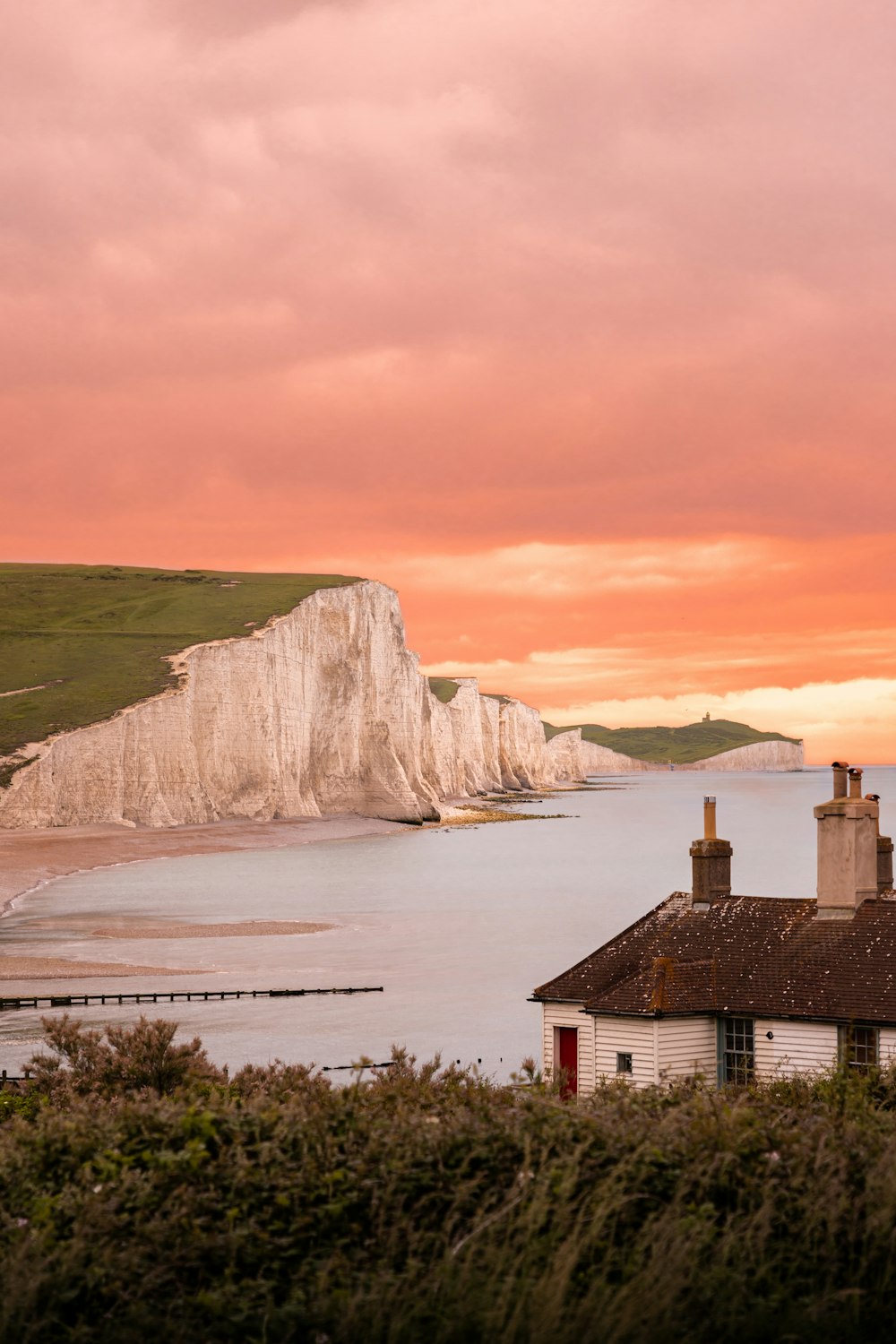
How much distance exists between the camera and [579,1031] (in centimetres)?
2694

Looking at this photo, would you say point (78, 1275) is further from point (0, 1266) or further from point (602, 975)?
point (602, 975)

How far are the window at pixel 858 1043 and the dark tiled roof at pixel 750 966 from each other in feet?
1.09

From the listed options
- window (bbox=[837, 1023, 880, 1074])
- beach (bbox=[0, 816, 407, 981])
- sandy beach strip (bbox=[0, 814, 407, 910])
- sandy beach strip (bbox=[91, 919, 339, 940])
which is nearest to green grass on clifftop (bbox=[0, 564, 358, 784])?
sandy beach strip (bbox=[0, 814, 407, 910])

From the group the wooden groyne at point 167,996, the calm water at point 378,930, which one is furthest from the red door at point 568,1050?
the wooden groyne at point 167,996

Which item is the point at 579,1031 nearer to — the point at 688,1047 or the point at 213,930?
the point at 688,1047

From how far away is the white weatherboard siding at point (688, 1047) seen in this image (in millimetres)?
25078

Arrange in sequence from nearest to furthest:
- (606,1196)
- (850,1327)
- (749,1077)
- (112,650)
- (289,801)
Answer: (850,1327) < (606,1196) < (749,1077) < (289,801) < (112,650)

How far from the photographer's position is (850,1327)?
8305mm

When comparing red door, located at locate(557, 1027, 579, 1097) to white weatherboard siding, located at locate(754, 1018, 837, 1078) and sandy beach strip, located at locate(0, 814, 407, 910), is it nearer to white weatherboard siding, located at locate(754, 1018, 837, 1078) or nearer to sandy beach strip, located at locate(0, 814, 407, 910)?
white weatherboard siding, located at locate(754, 1018, 837, 1078)

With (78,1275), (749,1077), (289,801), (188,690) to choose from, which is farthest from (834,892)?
(289,801)

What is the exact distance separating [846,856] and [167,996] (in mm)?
32508

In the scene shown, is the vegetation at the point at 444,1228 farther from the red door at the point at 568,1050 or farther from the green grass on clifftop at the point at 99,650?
the green grass on clifftop at the point at 99,650

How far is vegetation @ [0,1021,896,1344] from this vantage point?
813 cm

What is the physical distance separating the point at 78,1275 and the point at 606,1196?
3249mm
